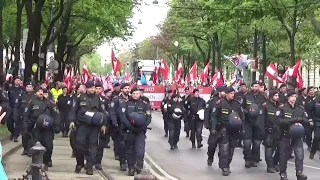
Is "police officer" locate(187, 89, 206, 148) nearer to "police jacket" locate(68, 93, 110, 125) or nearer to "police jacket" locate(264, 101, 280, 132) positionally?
"police jacket" locate(264, 101, 280, 132)

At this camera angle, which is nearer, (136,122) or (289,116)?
(289,116)

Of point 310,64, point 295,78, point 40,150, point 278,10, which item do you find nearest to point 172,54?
point 310,64

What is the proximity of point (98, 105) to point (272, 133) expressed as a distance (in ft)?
12.5

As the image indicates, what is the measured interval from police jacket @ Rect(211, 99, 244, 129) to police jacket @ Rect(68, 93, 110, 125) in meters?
2.39

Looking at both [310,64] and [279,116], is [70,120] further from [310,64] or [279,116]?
[310,64]

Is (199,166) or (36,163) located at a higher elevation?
(36,163)

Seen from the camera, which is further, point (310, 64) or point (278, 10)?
point (310, 64)

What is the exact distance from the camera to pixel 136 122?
42.4 feet

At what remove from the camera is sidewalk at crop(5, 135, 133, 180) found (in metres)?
12.6

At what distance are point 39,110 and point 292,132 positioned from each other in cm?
486

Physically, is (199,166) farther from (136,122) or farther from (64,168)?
(64,168)

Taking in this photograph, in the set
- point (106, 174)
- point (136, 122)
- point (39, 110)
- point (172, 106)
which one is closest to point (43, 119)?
point (39, 110)

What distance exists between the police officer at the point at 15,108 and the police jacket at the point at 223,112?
6.13 meters

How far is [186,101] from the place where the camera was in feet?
66.0
